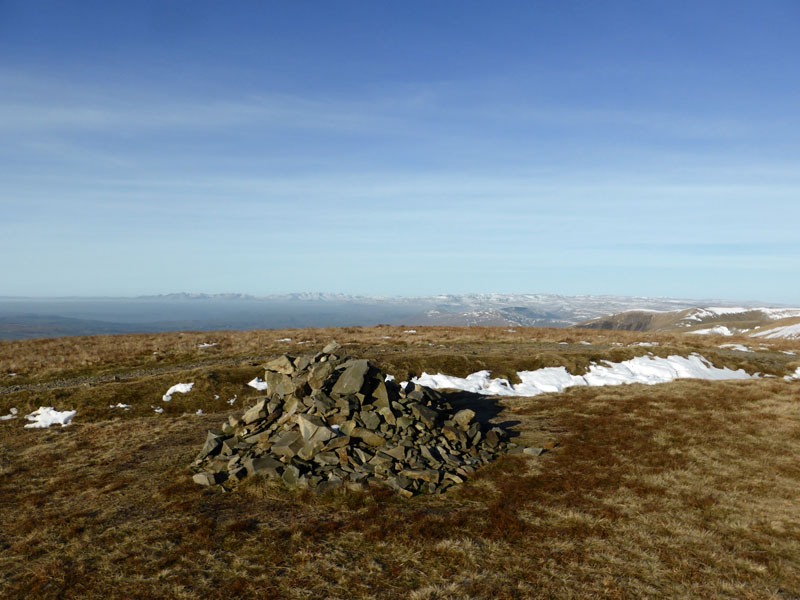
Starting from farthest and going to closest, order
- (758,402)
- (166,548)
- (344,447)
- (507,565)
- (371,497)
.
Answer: (758,402) < (344,447) < (371,497) < (166,548) < (507,565)

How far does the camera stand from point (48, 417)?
24312 millimetres

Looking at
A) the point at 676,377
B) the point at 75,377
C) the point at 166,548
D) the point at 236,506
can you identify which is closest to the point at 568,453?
the point at 236,506

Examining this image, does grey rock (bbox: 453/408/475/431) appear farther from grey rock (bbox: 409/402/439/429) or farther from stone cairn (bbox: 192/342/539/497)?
grey rock (bbox: 409/402/439/429)

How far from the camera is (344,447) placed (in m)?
16.4

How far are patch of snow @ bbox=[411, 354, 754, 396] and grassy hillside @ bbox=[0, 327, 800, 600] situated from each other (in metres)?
4.66

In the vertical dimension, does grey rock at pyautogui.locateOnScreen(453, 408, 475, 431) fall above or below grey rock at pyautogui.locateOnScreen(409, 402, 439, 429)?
below

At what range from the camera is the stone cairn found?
50.2 feet

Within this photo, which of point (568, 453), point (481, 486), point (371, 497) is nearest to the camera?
point (371, 497)

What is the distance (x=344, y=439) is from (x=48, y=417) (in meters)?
19.6

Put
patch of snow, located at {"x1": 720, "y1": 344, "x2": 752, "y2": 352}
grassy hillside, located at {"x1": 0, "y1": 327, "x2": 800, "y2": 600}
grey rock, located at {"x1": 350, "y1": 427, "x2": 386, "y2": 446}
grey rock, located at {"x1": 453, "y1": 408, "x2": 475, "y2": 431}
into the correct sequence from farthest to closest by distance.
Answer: patch of snow, located at {"x1": 720, "y1": 344, "x2": 752, "y2": 352}
grey rock, located at {"x1": 453, "y1": 408, "x2": 475, "y2": 431}
grey rock, located at {"x1": 350, "y1": 427, "x2": 386, "y2": 446}
grassy hillside, located at {"x1": 0, "y1": 327, "x2": 800, "y2": 600}

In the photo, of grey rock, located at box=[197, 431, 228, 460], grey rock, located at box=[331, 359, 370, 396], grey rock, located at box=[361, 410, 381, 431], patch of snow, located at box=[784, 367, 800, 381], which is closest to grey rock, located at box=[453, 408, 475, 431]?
grey rock, located at box=[361, 410, 381, 431]

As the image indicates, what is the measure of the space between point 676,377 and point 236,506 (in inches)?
1300

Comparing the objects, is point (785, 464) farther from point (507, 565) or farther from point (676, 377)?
point (676, 377)

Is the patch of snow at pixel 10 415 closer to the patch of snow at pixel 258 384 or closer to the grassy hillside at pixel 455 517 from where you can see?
the grassy hillside at pixel 455 517
